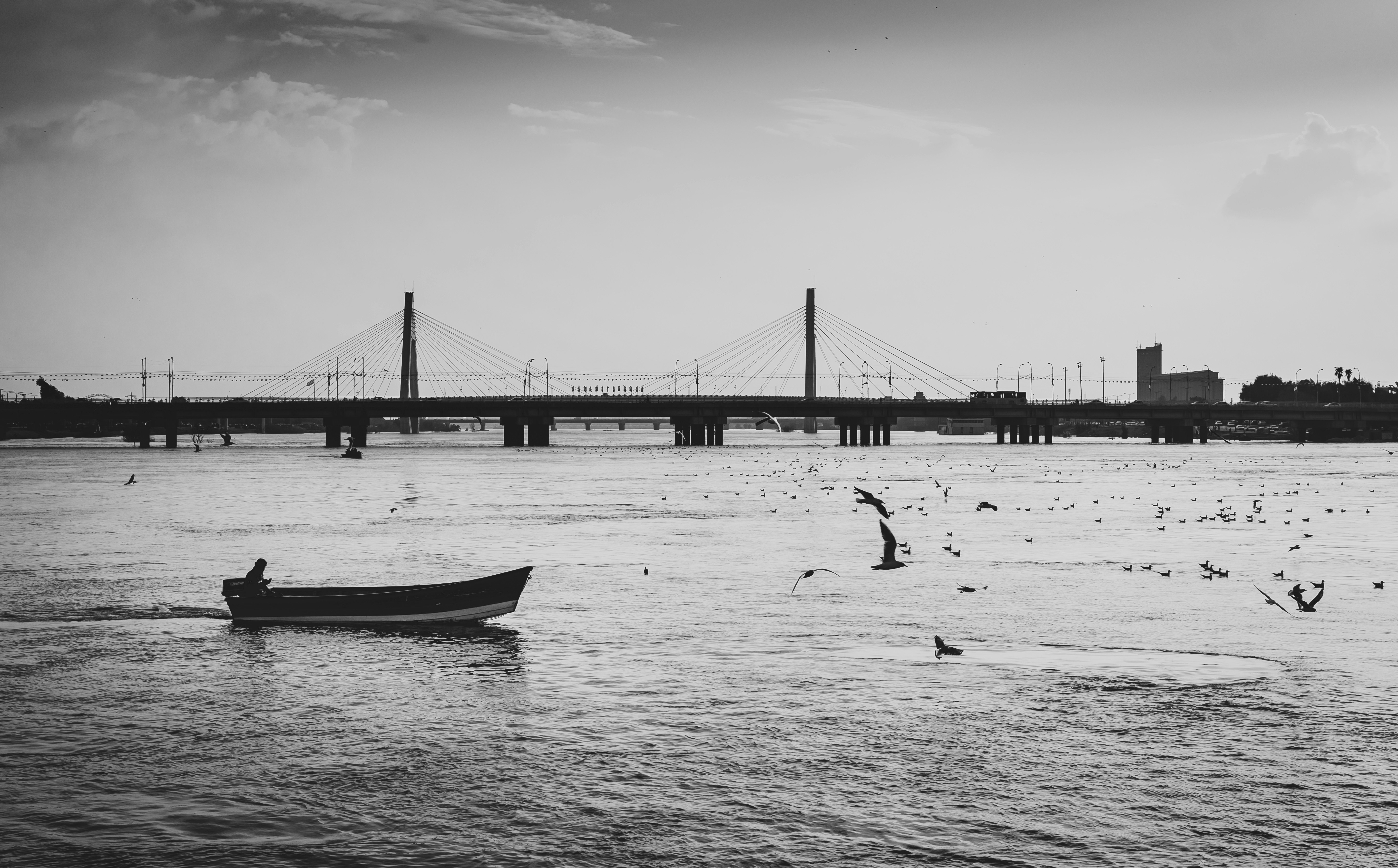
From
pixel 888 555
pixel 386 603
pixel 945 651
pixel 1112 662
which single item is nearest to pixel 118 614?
pixel 386 603

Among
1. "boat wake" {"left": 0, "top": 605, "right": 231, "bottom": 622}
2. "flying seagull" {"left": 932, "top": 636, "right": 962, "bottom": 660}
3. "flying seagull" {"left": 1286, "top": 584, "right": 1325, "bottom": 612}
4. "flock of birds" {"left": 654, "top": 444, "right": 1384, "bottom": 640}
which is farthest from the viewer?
"boat wake" {"left": 0, "top": 605, "right": 231, "bottom": 622}

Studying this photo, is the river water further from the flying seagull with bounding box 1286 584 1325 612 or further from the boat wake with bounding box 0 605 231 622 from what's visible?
the flying seagull with bounding box 1286 584 1325 612

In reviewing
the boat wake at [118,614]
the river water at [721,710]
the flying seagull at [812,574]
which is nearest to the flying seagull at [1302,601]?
the river water at [721,710]

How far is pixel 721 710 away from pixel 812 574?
1562 cm

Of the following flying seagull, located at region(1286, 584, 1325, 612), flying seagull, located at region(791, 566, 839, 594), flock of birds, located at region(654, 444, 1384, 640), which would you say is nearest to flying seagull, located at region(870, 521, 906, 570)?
flock of birds, located at region(654, 444, 1384, 640)

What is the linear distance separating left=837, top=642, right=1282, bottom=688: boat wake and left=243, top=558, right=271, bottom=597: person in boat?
13.9m

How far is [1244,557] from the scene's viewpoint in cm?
4194

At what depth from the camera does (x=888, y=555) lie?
106 ft

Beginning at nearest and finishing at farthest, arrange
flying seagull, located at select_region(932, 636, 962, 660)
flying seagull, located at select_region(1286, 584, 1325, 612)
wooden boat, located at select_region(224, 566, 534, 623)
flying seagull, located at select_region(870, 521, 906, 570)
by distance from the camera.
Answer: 1. flying seagull, located at select_region(932, 636, 962, 660)
2. flying seagull, located at select_region(1286, 584, 1325, 612)
3. flying seagull, located at select_region(870, 521, 906, 570)
4. wooden boat, located at select_region(224, 566, 534, 623)

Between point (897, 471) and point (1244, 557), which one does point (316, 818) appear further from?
point (897, 471)

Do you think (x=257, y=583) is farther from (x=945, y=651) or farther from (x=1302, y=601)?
(x=1302, y=601)

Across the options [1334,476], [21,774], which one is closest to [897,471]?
[1334,476]

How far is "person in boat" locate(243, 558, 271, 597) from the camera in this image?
29906 mm

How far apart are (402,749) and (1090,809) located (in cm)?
982
